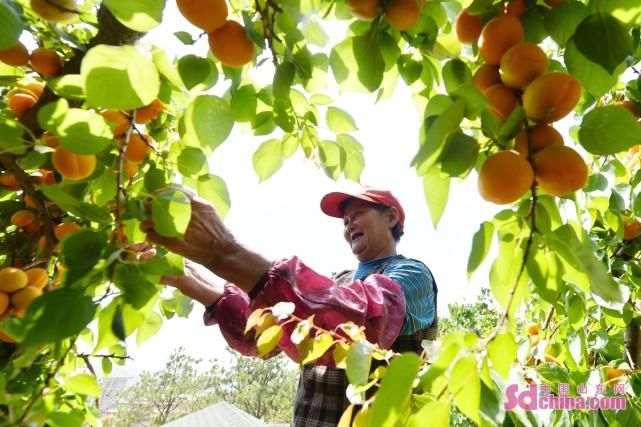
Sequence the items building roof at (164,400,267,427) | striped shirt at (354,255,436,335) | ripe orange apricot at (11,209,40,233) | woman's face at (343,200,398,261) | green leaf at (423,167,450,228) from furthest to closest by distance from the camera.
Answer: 1. building roof at (164,400,267,427)
2. woman's face at (343,200,398,261)
3. striped shirt at (354,255,436,335)
4. ripe orange apricot at (11,209,40,233)
5. green leaf at (423,167,450,228)

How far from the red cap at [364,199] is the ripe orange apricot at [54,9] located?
54.0 inches

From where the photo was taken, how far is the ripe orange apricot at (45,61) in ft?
1.96

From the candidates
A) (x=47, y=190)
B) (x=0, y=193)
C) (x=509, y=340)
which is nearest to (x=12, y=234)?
(x=0, y=193)

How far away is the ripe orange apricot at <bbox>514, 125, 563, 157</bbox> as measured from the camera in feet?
1.23

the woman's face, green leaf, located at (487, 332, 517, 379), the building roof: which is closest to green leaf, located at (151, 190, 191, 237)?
green leaf, located at (487, 332, 517, 379)

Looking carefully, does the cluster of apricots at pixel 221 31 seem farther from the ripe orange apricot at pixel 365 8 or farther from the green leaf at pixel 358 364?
the green leaf at pixel 358 364

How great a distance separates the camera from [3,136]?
1.42 ft

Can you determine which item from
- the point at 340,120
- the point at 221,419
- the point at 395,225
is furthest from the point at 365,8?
the point at 221,419

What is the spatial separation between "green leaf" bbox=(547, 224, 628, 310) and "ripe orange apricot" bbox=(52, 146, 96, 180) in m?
0.46

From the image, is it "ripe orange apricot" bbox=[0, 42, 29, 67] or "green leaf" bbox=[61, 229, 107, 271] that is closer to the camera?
"green leaf" bbox=[61, 229, 107, 271]

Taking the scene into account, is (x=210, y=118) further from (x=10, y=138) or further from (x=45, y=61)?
(x=45, y=61)

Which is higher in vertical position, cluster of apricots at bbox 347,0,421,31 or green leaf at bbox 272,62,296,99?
cluster of apricots at bbox 347,0,421,31

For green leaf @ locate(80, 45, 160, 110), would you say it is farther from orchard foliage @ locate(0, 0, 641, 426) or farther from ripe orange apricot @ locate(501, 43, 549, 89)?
ripe orange apricot @ locate(501, 43, 549, 89)

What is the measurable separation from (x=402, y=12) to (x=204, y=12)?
0.19 meters
